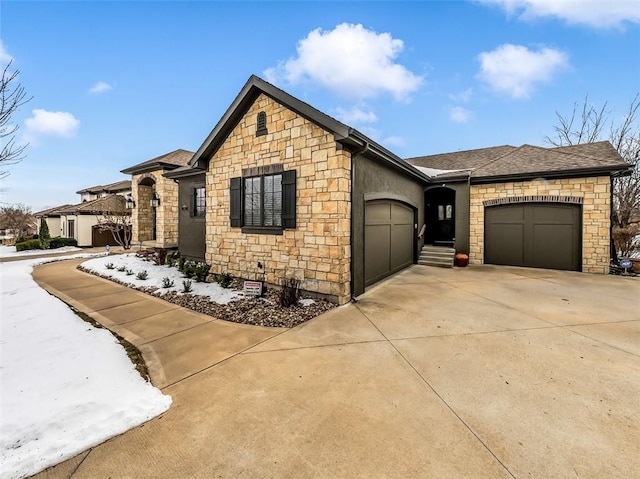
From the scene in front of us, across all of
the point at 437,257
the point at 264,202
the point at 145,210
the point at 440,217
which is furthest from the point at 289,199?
the point at 145,210

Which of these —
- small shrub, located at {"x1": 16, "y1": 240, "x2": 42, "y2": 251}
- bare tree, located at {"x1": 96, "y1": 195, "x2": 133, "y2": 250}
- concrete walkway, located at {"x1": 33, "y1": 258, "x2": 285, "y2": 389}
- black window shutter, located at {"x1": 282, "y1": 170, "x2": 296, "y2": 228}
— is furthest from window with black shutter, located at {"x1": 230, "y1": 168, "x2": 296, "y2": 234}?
small shrub, located at {"x1": 16, "y1": 240, "x2": 42, "y2": 251}

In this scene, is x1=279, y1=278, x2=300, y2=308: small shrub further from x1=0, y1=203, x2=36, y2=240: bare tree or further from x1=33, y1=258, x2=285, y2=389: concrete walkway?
x1=0, y1=203, x2=36, y2=240: bare tree

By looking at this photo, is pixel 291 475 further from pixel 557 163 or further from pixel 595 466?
pixel 557 163

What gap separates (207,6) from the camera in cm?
821

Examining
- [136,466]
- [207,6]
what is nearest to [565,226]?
[136,466]

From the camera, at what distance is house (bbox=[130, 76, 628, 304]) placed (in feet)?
19.1

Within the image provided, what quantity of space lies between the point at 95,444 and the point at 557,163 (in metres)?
13.1

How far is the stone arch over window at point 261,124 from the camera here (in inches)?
269

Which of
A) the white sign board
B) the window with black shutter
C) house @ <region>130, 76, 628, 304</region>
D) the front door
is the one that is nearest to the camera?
house @ <region>130, 76, 628, 304</region>

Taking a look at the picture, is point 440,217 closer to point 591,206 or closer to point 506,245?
point 506,245

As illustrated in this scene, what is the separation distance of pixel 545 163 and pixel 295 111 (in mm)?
9369

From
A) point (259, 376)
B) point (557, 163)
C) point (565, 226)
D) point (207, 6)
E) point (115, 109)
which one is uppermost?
point (207, 6)

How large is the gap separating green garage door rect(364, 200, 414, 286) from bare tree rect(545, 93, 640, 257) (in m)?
6.65

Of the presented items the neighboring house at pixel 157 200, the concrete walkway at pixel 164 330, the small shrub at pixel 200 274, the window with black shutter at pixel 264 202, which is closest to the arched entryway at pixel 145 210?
the neighboring house at pixel 157 200
